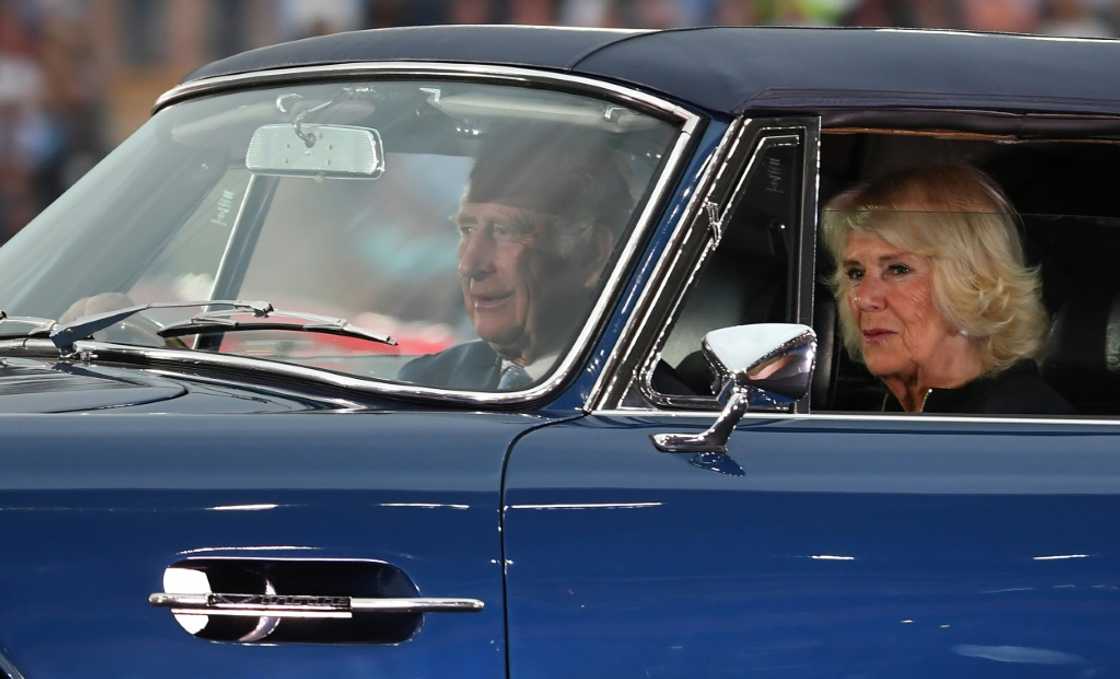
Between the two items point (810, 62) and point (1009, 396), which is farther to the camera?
point (1009, 396)

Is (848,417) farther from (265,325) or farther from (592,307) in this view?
(265,325)

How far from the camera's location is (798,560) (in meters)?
2.23

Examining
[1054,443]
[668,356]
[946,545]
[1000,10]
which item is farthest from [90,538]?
[1000,10]

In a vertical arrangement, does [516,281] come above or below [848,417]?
above


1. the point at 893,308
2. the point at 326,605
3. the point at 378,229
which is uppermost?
the point at 378,229

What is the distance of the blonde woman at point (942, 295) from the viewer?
2859mm

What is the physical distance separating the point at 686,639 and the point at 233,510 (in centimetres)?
57

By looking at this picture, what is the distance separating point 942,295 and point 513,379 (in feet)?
2.79

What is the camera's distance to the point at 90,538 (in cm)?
205

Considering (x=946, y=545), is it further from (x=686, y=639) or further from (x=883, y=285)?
(x=883, y=285)

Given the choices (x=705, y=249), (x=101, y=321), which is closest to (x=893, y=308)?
(x=705, y=249)

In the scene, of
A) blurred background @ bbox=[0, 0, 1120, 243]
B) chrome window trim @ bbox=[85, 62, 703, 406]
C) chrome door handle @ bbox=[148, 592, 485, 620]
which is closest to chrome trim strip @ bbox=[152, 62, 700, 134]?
chrome window trim @ bbox=[85, 62, 703, 406]

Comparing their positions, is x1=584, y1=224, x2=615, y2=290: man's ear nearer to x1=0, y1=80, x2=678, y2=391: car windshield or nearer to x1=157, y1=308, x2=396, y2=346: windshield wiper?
x1=0, y1=80, x2=678, y2=391: car windshield

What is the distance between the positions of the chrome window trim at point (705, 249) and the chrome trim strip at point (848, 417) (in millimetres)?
15
